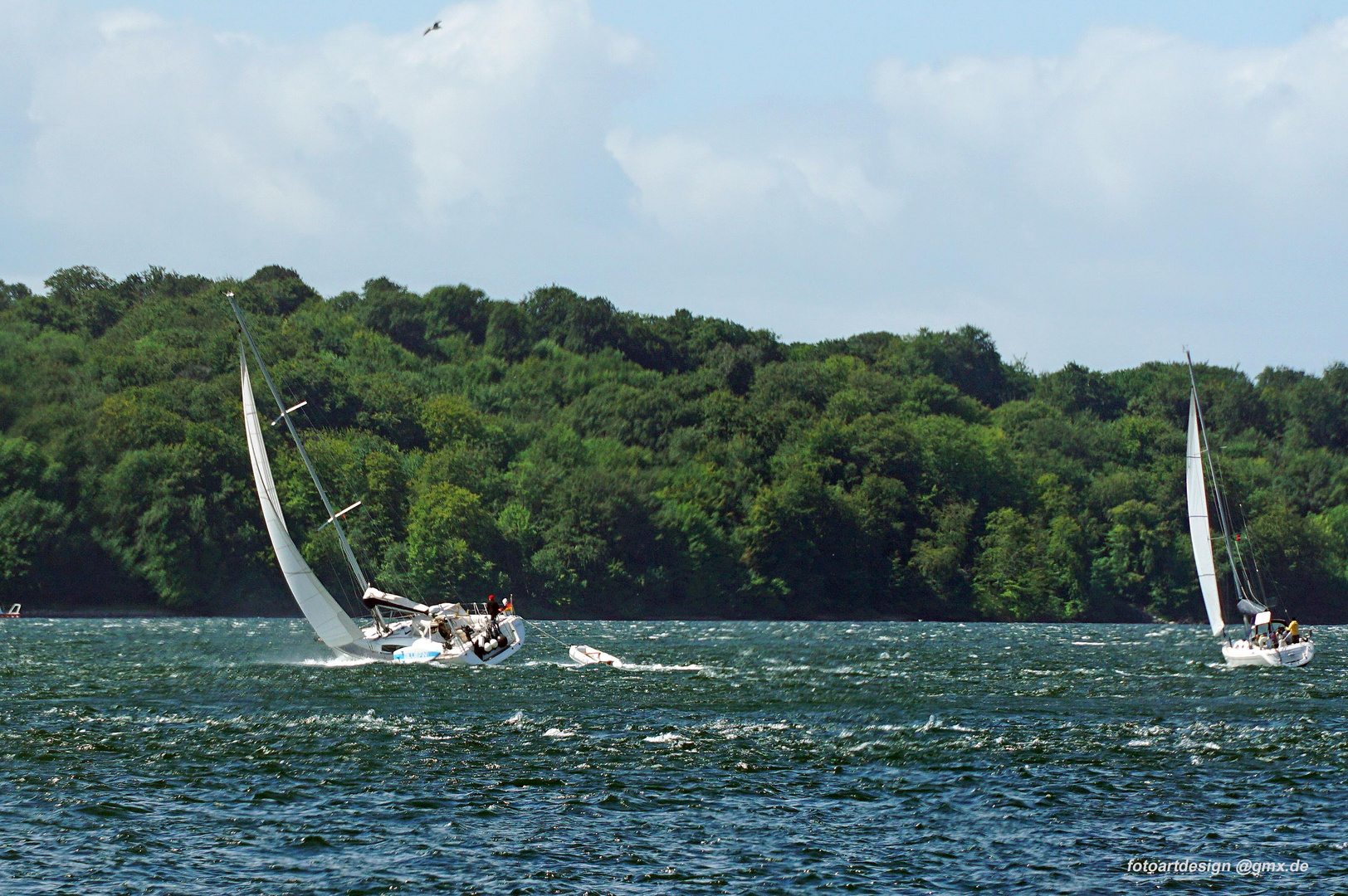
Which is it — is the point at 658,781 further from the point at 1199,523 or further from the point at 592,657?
the point at 1199,523

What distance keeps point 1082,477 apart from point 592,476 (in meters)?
58.9

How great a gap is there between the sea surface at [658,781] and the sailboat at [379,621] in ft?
4.81

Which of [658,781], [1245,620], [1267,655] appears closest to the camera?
[658,781]

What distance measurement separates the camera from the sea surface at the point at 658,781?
2605cm

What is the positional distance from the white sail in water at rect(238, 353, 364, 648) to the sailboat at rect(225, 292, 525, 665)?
35mm

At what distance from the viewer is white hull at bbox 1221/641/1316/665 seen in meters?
67.2

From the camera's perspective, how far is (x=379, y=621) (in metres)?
65.2

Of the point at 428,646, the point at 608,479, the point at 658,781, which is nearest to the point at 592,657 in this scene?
the point at 428,646

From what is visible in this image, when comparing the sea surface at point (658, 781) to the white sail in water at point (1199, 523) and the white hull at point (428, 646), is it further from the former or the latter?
the white sail in water at point (1199, 523)

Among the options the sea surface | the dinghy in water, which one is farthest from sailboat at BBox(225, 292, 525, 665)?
the dinghy in water

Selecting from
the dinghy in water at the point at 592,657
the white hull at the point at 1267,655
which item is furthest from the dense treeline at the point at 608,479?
the white hull at the point at 1267,655

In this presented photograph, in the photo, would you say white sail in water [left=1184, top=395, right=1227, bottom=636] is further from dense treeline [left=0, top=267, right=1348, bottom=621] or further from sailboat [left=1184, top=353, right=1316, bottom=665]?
dense treeline [left=0, top=267, right=1348, bottom=621]

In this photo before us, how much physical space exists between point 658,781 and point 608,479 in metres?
108

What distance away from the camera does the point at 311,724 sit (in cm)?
4316
